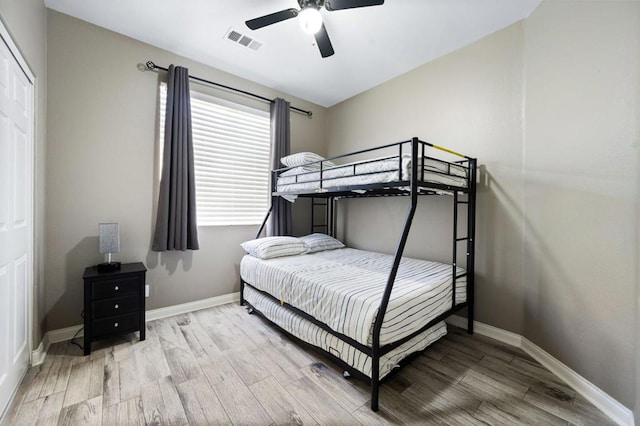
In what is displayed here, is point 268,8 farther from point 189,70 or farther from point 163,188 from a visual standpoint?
point 163,188

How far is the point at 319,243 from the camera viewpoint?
3.25 metres

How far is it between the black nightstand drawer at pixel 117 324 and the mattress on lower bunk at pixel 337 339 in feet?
3.46

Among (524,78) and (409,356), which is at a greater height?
(524,78)

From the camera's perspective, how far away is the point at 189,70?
112 inches

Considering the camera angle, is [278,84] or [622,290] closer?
[622,290]

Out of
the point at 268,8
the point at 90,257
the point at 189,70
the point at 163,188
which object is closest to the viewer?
the point at 268,8

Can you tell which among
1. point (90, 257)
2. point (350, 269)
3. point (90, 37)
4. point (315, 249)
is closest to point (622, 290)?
point (350, 269)

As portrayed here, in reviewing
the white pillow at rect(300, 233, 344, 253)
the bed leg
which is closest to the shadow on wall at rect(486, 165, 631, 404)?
the bed leg

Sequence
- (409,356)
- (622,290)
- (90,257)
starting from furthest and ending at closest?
(90,257) < (409,356) < (622,290)

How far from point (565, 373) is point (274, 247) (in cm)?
248

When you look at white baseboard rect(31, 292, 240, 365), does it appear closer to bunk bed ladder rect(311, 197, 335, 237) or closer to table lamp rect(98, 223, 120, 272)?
table lamp rect(98, 223, 120, 272)

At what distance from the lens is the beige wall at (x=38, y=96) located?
1687mm

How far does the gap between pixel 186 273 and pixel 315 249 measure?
146 centimetres

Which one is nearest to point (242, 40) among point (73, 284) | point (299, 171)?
point (299, 171)
